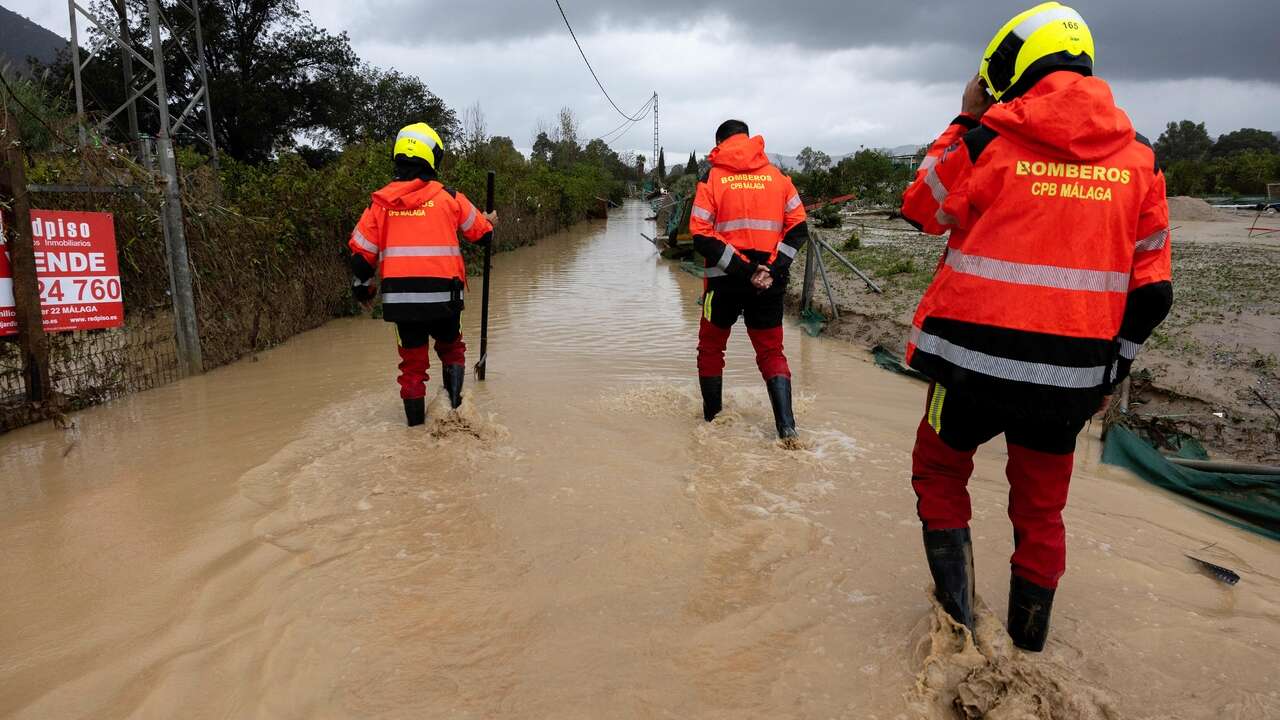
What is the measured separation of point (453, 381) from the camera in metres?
5.33

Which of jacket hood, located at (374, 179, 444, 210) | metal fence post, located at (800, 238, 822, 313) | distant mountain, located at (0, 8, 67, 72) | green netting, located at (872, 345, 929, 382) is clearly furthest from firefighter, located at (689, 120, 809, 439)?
distant mountain, located at (0, 8, 67, 72)

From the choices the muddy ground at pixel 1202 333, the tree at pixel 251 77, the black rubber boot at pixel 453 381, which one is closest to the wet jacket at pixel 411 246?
the black rubber boot at pixel 453 381

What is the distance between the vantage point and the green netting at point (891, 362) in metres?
7.07

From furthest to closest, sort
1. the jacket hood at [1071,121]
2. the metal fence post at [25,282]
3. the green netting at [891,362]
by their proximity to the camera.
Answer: the green netting at [891,362] < the metal fence post at [25,282] < the jacket hood at [1071,121]

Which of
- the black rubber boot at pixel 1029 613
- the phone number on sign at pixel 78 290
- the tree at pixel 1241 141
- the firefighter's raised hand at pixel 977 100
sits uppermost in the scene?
the tree at pixel 1241 141

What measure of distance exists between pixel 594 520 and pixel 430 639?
116cm

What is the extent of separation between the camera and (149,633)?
8.90 ft

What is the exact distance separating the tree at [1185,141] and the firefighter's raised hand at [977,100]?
60763 millimetres

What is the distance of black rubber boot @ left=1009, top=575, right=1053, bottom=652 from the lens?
2459 millimetres

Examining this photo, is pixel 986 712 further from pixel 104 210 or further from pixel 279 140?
pixel 279 140

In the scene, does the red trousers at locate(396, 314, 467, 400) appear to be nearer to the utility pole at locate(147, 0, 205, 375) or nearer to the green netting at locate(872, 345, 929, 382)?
the utility pole at locate(147, 0, 205, 375)

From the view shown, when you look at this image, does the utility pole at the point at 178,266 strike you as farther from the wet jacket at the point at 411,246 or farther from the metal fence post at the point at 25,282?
the wet jacket at the point at 411,246

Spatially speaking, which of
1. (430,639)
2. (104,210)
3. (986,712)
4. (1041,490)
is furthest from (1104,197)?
(104,210)

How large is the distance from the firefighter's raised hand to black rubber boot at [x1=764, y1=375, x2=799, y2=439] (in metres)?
2.45
